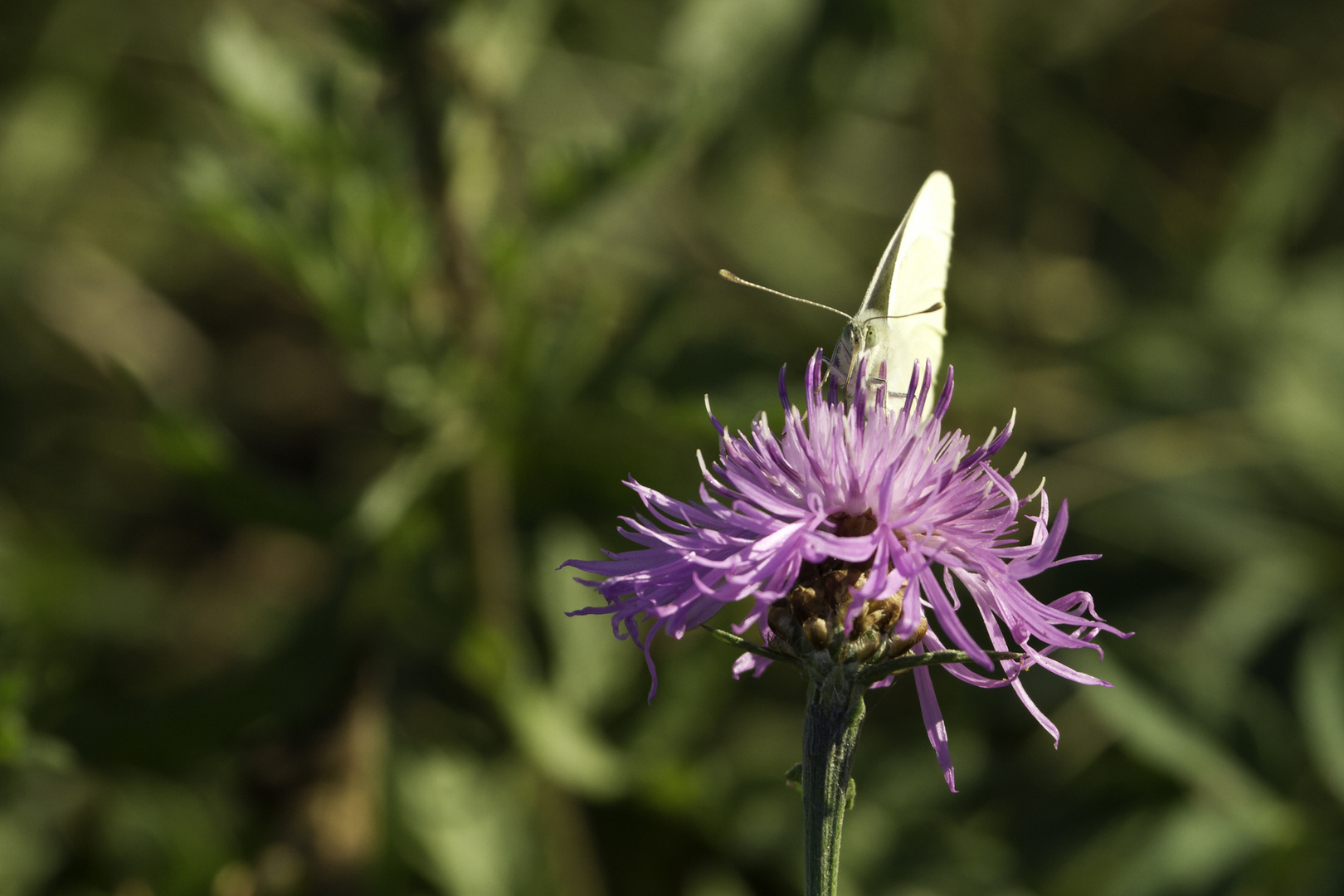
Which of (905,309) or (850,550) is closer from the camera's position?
(850,550)

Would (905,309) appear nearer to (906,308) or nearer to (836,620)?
(906,308)

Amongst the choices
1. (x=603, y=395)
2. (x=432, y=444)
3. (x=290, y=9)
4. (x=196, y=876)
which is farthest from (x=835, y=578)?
(x=290, y=9)

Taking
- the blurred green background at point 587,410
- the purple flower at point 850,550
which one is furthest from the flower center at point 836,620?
the blurred green background at point 587,410

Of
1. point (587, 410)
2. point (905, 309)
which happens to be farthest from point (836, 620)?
point (587, 410)

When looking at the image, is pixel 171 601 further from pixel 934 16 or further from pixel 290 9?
pixel 934 16

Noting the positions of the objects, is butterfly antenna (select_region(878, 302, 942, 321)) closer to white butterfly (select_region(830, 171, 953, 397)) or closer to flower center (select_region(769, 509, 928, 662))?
white butterfly (select_region(830, 171, 953, 397))

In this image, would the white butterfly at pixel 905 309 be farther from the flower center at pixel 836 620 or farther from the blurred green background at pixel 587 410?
the blurred green background at pixel 587 410
